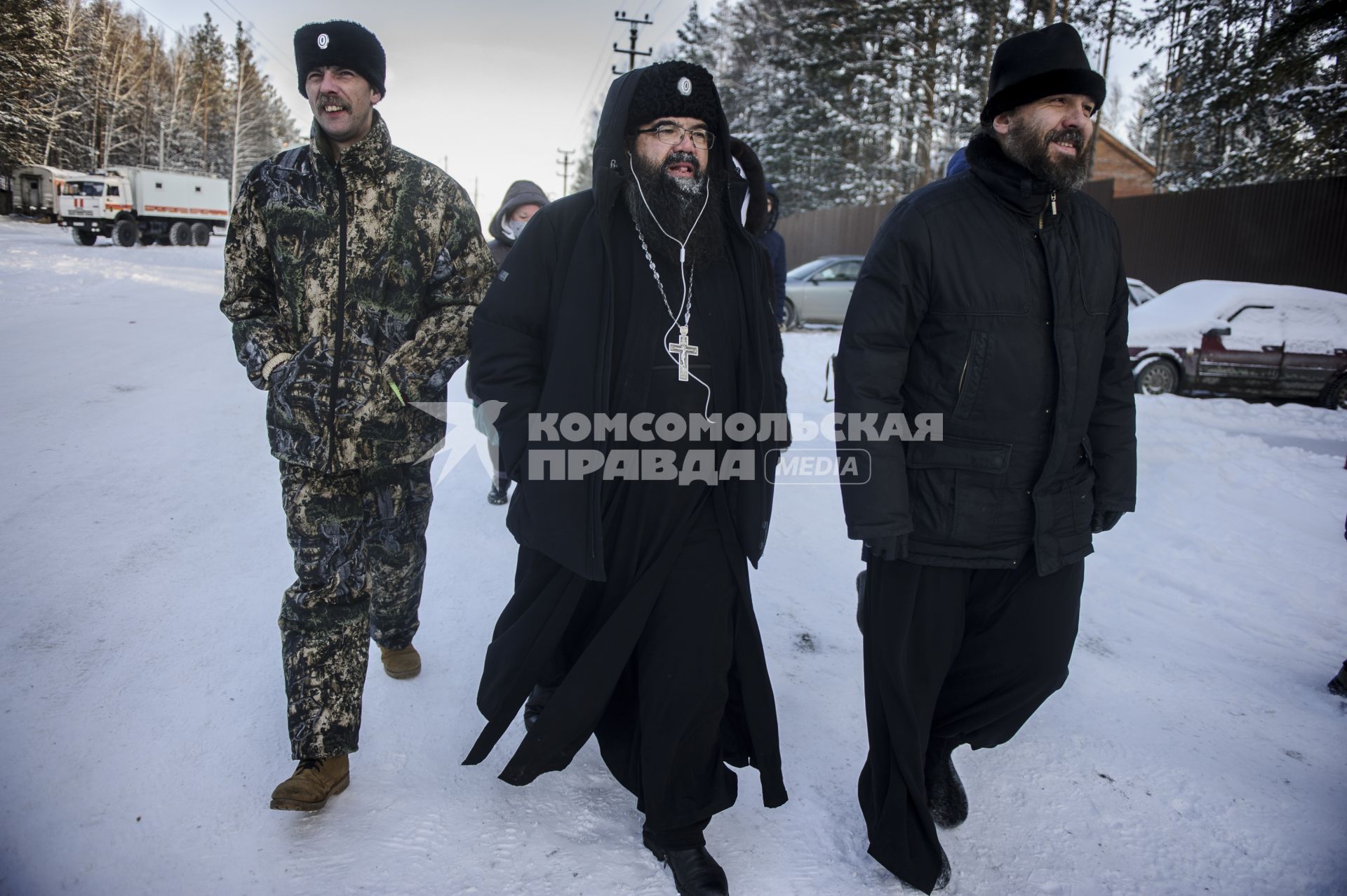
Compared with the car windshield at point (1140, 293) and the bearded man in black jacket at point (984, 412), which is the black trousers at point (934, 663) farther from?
the car windshield at point (1140, 293)

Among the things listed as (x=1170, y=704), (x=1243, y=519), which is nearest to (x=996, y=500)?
(x=1170, y=704)

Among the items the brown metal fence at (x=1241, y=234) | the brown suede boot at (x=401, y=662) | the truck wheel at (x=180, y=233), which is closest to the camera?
the brown suede boot at (x=401, y=662)

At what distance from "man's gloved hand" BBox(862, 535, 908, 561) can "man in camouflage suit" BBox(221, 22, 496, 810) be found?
4.78 feet

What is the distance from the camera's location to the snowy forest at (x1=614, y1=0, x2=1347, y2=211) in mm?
14727

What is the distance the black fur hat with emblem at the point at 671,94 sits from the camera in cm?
239

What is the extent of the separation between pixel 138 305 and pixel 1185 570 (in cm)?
1358

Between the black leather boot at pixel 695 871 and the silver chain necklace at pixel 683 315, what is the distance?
52.0 inches

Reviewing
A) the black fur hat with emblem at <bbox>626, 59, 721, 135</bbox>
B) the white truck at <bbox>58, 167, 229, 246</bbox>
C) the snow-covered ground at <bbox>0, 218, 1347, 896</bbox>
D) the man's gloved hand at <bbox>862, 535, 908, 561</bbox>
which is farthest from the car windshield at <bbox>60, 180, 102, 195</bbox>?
the man's gloved hand at <bbox>862, 535, 908, 561</bbox>

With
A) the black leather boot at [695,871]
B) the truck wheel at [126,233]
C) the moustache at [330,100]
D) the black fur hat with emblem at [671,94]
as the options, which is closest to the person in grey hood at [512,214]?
the moustache at [330,100]

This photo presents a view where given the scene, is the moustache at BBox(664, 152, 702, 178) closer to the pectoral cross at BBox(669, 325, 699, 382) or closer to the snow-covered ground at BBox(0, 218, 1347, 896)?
the pectoral cross at BBox(669, 325, 699, 382)

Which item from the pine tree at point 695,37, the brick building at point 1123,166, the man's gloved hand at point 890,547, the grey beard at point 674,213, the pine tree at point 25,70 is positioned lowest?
the man's gloved hand at point 890,547

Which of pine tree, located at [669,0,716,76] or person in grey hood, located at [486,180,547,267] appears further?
pine tree, located at [669,0,716,76]

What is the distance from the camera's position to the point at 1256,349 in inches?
417

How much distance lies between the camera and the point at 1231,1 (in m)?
17.6
